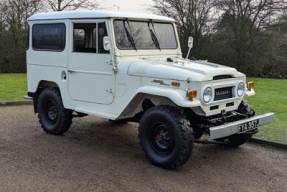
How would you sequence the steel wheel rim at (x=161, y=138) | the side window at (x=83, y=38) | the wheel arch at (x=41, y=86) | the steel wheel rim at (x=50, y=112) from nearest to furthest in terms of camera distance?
the steel wheel rim at (x=161, y=138), the side window at (x=83, y=38), the steel wheel rim at (x=50, y=112), the wheel arch at (x=41, y=86)

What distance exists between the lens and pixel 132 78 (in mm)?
5285

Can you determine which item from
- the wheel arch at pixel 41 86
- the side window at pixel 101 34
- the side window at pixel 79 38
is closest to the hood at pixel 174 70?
the side window at pixel 101 34

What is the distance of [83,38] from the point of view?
6.23 m

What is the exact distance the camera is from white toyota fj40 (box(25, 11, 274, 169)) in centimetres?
479

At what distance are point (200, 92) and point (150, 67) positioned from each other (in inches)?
36.5

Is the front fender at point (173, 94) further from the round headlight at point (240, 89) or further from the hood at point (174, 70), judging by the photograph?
the round headlight at point (240, 89)

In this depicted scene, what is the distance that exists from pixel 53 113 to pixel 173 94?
10.8 feet

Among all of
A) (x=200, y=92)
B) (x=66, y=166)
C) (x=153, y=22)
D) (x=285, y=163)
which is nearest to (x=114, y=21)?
(x=153, y=22)

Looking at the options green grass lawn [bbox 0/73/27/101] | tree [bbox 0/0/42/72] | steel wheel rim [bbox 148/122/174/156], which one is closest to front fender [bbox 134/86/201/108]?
steel wheel rim [bbox 148/122/174/156]

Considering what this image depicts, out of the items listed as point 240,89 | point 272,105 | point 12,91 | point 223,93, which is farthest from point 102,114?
point 12,91

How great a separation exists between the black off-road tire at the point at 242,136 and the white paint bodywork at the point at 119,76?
225 mm

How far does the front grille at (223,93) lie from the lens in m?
5.03

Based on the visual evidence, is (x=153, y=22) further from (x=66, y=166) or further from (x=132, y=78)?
(x=66, y=166)

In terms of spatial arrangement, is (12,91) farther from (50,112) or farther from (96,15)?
(96,15)
